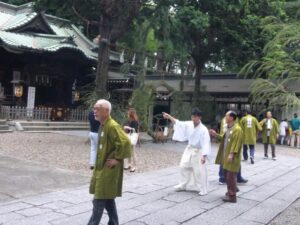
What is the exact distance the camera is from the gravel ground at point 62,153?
10812 mm

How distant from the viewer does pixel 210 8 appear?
2017 cm

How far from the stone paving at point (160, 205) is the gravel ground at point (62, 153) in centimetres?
192

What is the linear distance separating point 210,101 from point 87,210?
18358mm

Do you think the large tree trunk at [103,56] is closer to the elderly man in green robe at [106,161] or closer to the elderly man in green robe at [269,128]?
the elderly man in green robe at [269,128]

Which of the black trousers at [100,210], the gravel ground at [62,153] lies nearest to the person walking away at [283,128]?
the gravel ground at [62,153]

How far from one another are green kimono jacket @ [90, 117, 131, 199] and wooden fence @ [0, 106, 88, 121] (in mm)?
15314

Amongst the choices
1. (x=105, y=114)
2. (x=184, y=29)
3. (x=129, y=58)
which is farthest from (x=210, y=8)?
(x=105, y=114)

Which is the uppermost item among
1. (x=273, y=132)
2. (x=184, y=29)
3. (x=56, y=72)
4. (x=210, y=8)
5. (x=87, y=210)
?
(x=210, y=8)

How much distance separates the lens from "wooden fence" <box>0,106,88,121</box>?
19.2 m

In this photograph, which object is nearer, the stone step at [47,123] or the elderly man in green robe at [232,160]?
the elderly man in green robe at [232,160]

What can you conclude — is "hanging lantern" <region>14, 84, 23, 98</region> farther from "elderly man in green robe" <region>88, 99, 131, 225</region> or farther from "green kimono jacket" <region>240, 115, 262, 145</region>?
"elderly man in green robe" <region>88, 99, 131, 225</region>

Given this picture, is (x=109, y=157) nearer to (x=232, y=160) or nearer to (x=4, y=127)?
(x=232, y=160)

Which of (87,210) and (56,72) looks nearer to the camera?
(87,210)

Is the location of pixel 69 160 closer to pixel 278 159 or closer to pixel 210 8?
pixel 278 159
